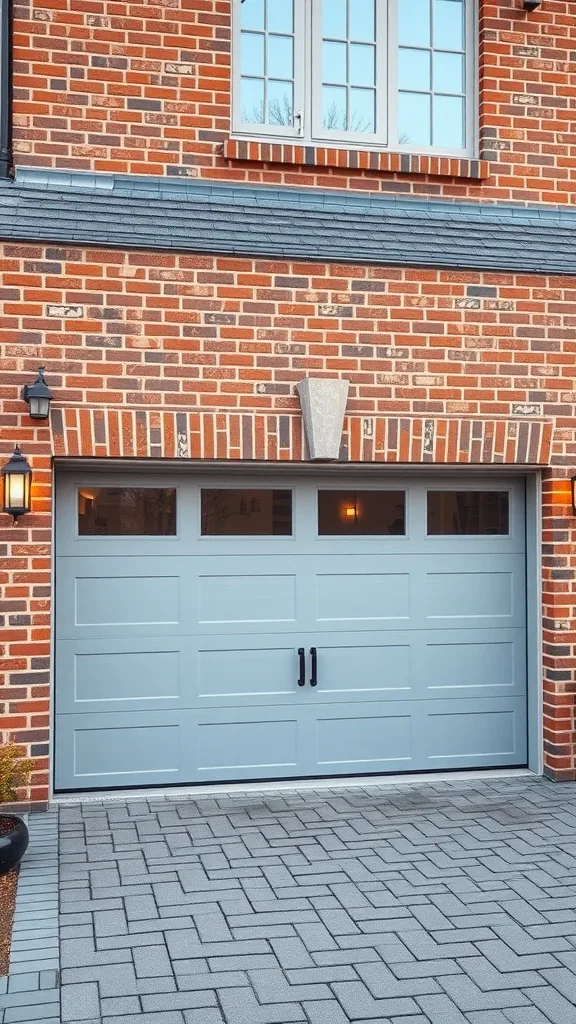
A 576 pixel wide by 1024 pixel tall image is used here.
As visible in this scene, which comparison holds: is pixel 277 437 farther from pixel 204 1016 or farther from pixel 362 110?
pixel 204 1016

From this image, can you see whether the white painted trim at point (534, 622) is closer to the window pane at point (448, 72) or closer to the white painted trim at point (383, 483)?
the white painted trim at point (383, 483)

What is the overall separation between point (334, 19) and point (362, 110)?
2.09 ft

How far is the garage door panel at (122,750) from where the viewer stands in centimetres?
604

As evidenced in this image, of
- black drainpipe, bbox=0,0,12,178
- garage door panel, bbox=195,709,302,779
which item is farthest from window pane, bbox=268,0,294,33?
garage door panel, bbox=195,709,302,779

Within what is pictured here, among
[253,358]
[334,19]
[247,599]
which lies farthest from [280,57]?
[247,599]

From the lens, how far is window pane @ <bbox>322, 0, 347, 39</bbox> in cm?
652

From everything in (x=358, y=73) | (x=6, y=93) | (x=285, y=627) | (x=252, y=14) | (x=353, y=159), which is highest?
(x=252, y=14)

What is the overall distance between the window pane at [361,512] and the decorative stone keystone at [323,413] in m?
0.56

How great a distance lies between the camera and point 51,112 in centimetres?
595

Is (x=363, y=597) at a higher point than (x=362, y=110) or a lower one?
lower

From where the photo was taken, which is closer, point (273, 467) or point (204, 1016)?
point (204, 1016)

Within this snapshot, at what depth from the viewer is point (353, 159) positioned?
6379 millimetres

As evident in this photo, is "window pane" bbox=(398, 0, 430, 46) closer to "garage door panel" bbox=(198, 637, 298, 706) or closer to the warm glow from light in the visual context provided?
the warm glow from light

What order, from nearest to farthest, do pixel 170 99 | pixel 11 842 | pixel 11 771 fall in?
pixel 11 842
pixel 11 771
pixel 170 99
